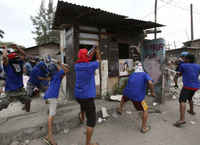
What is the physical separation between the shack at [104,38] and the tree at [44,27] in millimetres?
19381

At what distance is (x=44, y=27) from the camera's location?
23.0 metres

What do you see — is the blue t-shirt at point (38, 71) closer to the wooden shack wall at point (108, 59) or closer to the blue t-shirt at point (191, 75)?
the wooden shack wall at point (108, 59)

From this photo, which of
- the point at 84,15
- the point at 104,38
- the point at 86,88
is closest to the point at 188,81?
the point at 86,88

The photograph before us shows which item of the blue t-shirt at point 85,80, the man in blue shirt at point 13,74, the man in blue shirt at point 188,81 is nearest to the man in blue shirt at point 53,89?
the blue t-shirt at point 85,80

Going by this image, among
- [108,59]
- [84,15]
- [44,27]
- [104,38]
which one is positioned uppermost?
[44,27]

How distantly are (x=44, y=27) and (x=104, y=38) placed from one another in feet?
73.3

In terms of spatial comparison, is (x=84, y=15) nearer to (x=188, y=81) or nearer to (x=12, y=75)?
(x=12, y=75)

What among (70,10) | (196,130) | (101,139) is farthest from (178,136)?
(70,10)

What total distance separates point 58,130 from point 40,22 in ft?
84.4

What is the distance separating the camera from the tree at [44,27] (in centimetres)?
A: 2242

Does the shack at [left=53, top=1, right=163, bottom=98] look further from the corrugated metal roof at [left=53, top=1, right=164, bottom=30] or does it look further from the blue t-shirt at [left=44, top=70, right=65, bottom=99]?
the blue t-shirt at [left=44, top=70, right=65, bottom=99]

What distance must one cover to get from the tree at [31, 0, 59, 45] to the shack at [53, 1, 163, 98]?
19381 mm

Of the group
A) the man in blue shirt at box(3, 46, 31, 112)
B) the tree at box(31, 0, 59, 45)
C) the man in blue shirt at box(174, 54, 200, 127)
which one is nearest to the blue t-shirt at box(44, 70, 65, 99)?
the man in blue shirt at box(3, 46, 31, 112)

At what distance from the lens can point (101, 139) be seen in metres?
2.65
